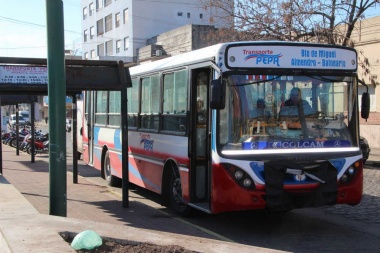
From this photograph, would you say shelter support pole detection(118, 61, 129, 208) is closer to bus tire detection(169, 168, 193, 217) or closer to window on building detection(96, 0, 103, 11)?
bus tire detection(169, 168, 193, 217)

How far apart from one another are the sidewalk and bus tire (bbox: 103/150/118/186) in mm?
330

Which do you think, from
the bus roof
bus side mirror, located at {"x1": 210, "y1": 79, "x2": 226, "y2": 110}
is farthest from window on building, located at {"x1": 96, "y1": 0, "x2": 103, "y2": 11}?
bus side mirror, located at {"x1": 210, "y1": 79, "x2": 226, "y2": 110}

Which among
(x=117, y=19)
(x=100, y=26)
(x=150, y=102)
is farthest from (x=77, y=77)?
(x=100, y=26)

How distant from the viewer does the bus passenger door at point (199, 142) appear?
758 cm

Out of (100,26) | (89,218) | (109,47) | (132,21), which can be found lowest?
(89,218)

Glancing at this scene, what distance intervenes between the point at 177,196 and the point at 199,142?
1.27 metres

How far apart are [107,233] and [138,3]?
164 feet

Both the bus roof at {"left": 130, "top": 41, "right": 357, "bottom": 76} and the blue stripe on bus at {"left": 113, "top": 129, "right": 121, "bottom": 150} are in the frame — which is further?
the blue stripe on bus at {"left": 113, "top": 129, "right": 121, "bottom": 150}

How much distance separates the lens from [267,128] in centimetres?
683

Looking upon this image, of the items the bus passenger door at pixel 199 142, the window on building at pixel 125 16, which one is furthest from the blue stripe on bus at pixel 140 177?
the window on building at pixel 125 16

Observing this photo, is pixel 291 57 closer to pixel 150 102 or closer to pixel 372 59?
pixel 150 102

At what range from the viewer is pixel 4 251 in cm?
475

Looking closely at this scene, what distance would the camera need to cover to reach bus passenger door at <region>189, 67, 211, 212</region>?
758cm

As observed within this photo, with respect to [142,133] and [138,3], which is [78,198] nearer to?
[142,133]
